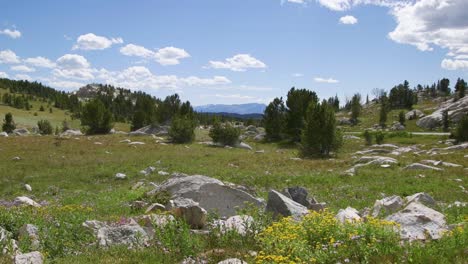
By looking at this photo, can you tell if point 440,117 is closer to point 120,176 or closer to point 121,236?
point 120,176

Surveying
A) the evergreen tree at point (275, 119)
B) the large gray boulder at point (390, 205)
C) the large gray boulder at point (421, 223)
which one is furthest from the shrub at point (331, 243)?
the evergreen tree at point (275, 119)

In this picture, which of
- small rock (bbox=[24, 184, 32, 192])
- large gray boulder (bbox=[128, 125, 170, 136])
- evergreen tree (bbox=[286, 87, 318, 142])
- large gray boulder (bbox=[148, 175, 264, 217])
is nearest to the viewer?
large gray boulder (bbox=[148, 175, 264, 217])

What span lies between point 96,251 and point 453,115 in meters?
106

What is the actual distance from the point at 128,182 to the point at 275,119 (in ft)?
158

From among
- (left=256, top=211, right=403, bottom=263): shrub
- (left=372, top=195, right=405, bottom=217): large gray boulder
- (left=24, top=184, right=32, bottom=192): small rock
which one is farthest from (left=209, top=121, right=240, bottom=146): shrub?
(left=256, top=211, right=403, bottom=263): shrub

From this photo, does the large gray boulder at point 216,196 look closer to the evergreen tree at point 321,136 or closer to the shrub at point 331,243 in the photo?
the shrub at point 331,243

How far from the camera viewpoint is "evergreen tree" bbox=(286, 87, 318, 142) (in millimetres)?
67250

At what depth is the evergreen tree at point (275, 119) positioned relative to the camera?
71.9 metres

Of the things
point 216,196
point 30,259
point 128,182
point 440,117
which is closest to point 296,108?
point 128,182

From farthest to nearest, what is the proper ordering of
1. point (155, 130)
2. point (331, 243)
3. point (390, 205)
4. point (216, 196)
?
point (155, 130) → point (216, 196) → point (390, 205) → point (331, 243)

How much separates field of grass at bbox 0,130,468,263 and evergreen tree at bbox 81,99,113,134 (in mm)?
25682

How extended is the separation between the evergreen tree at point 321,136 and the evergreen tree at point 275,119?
24127 millimetres

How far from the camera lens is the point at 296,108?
222 ft

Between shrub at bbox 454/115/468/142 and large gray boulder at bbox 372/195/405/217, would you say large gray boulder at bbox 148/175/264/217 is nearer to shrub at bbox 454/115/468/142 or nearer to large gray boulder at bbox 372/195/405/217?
large gray boulder at bbox 372/195/405/217
